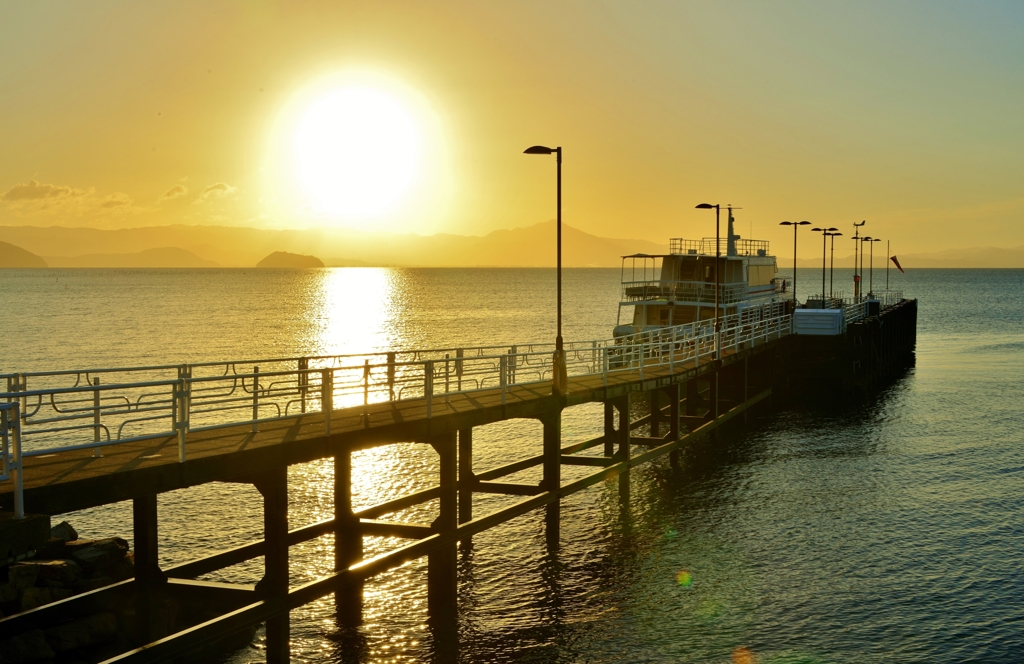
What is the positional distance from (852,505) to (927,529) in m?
2.98

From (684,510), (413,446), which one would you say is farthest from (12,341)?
(684,510)

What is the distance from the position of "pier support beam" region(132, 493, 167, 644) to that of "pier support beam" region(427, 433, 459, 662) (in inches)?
208

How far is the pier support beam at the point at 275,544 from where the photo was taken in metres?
14.6

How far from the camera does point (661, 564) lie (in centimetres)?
2361

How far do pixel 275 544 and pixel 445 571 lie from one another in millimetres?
6086

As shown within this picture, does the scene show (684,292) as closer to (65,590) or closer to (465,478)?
(465,478)

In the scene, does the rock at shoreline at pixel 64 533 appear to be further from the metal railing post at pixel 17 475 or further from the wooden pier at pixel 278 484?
the metal railing post at pixel 17 475

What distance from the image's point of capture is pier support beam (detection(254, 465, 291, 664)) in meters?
14.6

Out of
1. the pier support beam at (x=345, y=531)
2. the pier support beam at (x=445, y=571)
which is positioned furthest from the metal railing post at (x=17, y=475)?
the pier support beam at (x=345, y=531)

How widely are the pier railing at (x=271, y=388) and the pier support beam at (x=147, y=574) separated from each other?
1.60m

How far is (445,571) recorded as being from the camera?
19984mm

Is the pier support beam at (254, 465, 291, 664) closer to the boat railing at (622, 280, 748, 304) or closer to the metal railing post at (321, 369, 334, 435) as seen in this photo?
the metal railing post at (321, 369, 334, 435)

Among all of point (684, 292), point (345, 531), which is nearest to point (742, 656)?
point (345, 531)

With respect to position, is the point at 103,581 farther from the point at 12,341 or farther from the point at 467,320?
the point at 467,320
